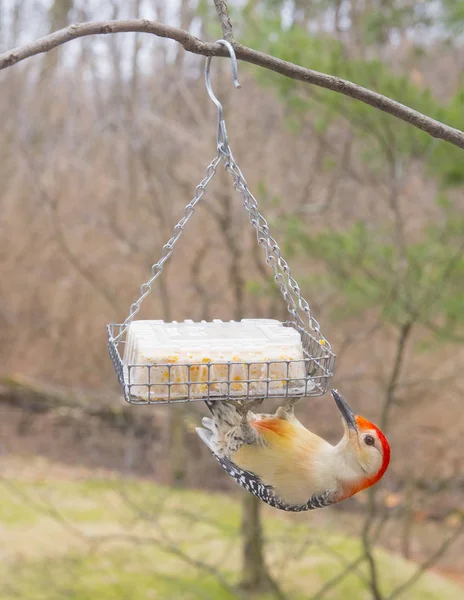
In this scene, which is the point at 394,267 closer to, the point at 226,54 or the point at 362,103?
the point at 362,103

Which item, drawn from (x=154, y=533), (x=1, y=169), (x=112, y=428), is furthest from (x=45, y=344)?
(x=154, y=533)

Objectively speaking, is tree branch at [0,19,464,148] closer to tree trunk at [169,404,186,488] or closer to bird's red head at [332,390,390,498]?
bird's red head at [332,390,390,498]

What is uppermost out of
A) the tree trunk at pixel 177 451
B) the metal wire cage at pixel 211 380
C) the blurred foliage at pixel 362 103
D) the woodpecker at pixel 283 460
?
the blurred foliage at pixel 362 103

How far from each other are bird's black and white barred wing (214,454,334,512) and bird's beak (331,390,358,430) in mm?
305

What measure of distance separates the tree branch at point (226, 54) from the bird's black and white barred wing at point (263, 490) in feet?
4.44

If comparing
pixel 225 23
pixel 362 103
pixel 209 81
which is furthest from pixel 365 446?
pixel 362 103

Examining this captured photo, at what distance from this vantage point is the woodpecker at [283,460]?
2.69 meters

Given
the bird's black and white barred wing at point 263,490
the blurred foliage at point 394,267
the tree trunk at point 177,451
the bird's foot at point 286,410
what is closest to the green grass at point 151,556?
the tree trunk at point 177,451

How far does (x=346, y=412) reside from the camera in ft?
8.41

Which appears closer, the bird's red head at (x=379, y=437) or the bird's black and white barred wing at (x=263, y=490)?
the bird's red head at (x=379, y=437)

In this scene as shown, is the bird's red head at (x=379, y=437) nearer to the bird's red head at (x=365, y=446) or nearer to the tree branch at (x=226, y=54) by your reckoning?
the bird's red head at (x=365, y=446)

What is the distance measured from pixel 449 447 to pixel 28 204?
27.2 feet

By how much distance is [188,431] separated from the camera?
11.8 meters

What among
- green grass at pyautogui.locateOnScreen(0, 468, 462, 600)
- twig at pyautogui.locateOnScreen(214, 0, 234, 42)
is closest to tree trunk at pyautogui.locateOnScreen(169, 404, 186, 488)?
green grass at pyautogui.locateOnScreen(0, 468, 462, 600)
